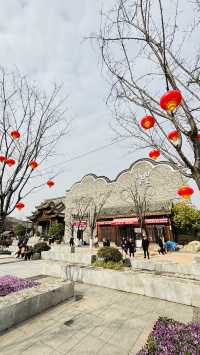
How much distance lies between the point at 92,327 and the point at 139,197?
19.3 m

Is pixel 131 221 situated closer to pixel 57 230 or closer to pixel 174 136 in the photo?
pixel 57 230

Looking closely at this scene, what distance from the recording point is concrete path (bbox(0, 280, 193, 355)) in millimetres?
3031

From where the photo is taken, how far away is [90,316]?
162 inches

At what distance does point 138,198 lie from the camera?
74.5 feet

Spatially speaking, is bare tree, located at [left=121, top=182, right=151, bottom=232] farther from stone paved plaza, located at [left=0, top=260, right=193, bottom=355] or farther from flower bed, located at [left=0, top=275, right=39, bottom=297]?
flower bed, located at [left=0, top=275, right=39, bottom=297]

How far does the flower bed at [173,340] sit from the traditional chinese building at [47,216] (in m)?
29.4

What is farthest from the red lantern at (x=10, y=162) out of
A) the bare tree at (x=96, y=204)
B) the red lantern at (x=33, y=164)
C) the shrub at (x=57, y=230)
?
the shrub at (x=57, y=230)

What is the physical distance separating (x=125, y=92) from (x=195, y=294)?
15.6ft

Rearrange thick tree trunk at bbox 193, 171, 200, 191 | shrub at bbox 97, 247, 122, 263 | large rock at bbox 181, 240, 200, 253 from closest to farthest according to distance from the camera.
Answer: thick tree trunk at bbox 193, 171, 200, 191
shrub at bbox 97, 247, 122, 263
large rock at bbox 181, 240, 200, 253

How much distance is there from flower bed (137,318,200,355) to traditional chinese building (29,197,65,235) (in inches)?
1156

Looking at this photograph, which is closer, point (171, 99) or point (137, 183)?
point (171, 99)

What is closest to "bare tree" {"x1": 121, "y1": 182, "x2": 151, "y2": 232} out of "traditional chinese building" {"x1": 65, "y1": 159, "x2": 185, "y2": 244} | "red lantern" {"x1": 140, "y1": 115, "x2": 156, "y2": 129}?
"traditional chinese building" {"x1": 65, "y1": 159, "x2": 185, "y2": 244}

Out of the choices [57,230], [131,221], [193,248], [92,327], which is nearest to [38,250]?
[131,221]

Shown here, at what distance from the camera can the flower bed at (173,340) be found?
2.01 meters
